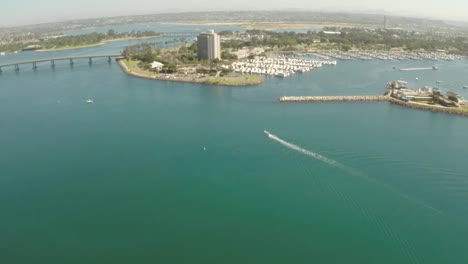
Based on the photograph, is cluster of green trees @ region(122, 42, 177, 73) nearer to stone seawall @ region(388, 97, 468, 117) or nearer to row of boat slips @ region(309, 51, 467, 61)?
row of boat slips @ region(309, 51, 467, 61)

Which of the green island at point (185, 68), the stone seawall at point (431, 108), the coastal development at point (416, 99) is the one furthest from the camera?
the green island at point (185, 68)

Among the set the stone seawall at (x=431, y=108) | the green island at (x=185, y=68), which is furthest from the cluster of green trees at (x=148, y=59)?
the stone seawall at (x=431, y=108)

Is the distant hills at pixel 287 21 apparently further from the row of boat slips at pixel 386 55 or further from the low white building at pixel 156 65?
the low white building at pixel 156 65

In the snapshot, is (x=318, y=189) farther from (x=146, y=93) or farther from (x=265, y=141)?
(x=146, y=93)

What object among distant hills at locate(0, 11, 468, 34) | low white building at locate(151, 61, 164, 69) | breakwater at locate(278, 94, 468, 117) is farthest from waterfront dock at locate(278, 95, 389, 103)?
distant hills at locate(0, 11, 468, 34)

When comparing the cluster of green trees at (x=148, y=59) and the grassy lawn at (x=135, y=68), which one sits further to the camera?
the cluster of green trees at (x=148, y=59)

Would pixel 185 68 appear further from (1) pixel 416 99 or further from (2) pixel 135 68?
(1) pixel 416 99
